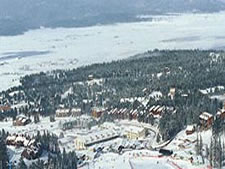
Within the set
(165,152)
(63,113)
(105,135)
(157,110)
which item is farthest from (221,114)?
(63,113)

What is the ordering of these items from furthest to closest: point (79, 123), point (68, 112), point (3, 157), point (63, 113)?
point (63, 113)
point (68, 112)
point (79, 123)
point (3, 157)

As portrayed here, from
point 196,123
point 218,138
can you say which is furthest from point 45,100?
point 218,138

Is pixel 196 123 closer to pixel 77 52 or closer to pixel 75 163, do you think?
pixel 75 163

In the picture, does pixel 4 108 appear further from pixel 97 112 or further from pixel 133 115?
pixel 133 115

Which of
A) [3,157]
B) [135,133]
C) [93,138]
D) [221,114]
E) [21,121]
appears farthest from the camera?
[21,121]

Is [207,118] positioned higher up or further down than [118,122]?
higher up

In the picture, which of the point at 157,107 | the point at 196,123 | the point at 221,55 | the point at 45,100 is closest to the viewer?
the point at 196,123

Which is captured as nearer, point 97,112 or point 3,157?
point 3,157
